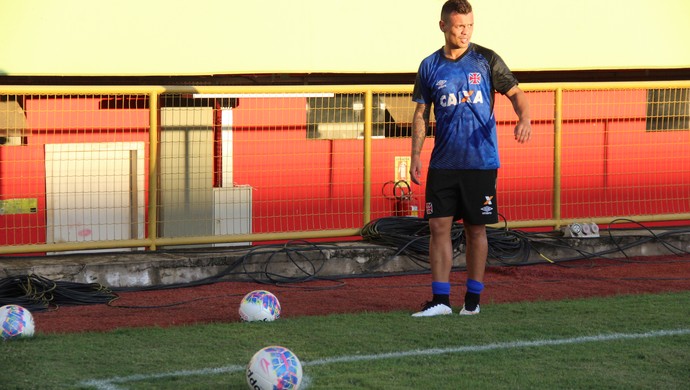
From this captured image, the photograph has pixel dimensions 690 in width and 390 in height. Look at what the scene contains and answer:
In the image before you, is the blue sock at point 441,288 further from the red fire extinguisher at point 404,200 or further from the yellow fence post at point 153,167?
the red fire extinguisher at point 404,200

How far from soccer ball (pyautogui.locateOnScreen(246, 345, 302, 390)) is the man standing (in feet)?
7.59

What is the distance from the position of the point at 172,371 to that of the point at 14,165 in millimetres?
5777

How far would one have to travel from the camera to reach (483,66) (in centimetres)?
695

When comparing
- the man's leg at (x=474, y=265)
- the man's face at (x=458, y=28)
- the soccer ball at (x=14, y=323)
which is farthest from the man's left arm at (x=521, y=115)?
the soccer ball at (x=14, y=323)

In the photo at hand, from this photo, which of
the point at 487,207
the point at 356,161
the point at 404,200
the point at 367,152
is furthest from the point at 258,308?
the point at 404,200

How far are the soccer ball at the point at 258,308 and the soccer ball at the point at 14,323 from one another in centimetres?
136

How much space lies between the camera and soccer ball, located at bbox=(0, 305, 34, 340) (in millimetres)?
6180

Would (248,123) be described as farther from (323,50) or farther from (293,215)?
(323,50)

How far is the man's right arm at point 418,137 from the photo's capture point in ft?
22.9

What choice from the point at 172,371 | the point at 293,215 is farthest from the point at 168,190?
the point at 172,371

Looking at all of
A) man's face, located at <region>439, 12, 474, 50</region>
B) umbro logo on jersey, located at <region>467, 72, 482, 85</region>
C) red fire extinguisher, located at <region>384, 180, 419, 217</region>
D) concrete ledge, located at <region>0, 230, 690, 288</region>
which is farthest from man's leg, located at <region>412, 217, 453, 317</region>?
red fire extinguisher, located at <region>384, 180, 419, 217</region>

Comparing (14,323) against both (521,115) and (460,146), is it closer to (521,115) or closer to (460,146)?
(460,146)

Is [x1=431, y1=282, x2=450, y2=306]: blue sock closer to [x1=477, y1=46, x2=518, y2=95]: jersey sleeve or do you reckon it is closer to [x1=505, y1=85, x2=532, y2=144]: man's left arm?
[x1=505, y1=85, x2=532, y2=144]: man's left arm

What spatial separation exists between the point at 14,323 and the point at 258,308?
5.07ft
